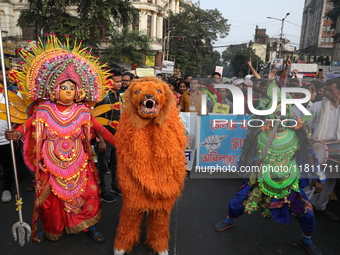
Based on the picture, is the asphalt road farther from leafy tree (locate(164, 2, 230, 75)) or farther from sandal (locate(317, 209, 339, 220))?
leafy tree (locate(164, 2, 230, 75))

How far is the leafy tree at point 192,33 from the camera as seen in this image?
30.6m

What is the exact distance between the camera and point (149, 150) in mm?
2238

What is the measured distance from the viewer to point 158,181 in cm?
227

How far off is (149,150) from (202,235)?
1390 millimetres

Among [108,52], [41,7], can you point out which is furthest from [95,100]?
[108,52]

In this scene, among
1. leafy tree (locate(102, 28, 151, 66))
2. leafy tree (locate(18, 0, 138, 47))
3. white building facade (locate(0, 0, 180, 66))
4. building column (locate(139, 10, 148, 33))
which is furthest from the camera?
building column (locate(139, 10, 148, 33))

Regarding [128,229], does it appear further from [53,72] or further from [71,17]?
[71,17]

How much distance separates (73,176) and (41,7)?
11.2 meters

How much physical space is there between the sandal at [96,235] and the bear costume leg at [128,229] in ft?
Result: 0.82

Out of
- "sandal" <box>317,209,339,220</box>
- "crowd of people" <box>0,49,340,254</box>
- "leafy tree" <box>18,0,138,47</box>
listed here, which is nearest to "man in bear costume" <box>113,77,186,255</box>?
"crowd of people" <box>0,49,340,254</box>

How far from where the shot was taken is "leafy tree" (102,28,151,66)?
1992cm

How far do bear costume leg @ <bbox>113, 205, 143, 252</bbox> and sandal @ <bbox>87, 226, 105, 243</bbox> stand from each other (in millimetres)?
251

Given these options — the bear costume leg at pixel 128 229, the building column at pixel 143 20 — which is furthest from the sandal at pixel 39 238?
the building column at pixel 143 20

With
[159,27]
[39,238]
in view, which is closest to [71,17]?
[39,238]
